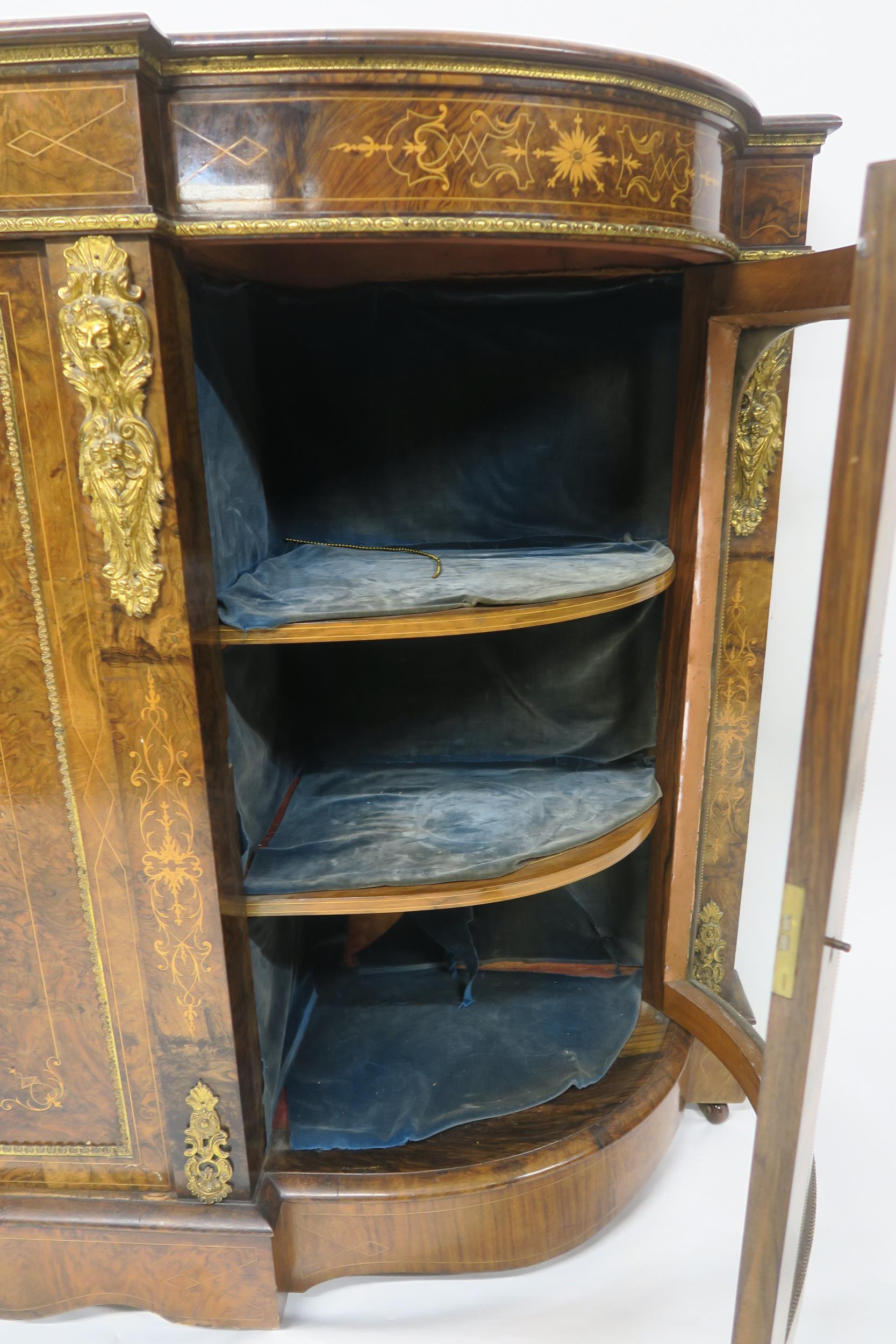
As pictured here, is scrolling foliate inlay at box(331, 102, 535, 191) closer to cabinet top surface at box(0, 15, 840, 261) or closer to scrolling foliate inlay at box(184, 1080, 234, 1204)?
cabinet top surface at box(0, 15, 840, 261)

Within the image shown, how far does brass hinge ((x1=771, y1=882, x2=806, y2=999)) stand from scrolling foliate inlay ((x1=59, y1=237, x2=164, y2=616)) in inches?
29.7

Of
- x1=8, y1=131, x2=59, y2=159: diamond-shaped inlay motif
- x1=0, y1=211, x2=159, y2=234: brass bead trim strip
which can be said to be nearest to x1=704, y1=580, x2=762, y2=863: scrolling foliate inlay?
x1=0, y1=211, x2=159, y2=234: brass bead trim strip

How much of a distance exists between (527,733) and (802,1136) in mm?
1006

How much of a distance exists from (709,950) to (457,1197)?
2.05ft

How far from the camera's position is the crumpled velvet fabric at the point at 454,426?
1.59 metres

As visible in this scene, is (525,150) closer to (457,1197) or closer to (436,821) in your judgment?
(436,821)

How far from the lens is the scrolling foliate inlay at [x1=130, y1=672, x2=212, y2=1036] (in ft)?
3.97

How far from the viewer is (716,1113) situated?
5.90 feet

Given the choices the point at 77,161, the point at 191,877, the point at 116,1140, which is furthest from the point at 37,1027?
the point at 77,161

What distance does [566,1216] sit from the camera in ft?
4.95

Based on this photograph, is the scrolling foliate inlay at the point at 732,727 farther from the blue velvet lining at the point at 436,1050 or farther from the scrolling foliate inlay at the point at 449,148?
the scrolling foliate inlay at the point at 449,148

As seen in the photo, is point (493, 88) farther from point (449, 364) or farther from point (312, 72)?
point (449, 364)

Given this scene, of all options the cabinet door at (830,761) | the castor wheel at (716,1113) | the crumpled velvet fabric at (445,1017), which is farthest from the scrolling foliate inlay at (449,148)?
→ the castor wheel at (716,1113)

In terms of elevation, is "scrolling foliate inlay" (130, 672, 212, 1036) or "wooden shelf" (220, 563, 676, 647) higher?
"wooden shelf" (220, 563, 676, 647)
